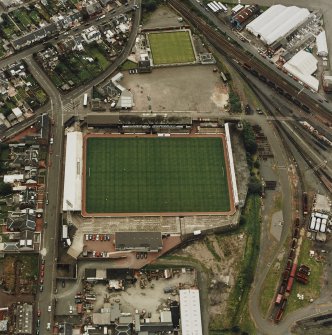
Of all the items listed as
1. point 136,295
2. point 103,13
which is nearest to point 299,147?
point 136,295

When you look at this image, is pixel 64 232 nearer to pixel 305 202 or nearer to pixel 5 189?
pixel 5 189

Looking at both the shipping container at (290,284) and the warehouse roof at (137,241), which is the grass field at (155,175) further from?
the shipping container at (290,284)

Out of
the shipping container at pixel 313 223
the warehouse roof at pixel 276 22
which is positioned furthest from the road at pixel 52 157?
the shipping container at pixel 313 223

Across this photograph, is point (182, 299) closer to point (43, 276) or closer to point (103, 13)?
point (43, 276)

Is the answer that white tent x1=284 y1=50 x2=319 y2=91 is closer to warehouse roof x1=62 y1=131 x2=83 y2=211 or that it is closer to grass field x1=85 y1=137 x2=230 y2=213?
grass field x1=85 y1=137 x2=230 y2=213

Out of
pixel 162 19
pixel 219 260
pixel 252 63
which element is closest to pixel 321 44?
pixel 252 63

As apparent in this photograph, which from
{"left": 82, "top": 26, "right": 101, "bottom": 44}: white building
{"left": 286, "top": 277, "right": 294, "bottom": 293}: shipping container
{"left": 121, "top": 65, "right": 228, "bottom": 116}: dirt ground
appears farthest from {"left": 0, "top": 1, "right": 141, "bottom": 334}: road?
{"left": 286, "top": 277, "right": 294, "bottom": 293}: shipping container
